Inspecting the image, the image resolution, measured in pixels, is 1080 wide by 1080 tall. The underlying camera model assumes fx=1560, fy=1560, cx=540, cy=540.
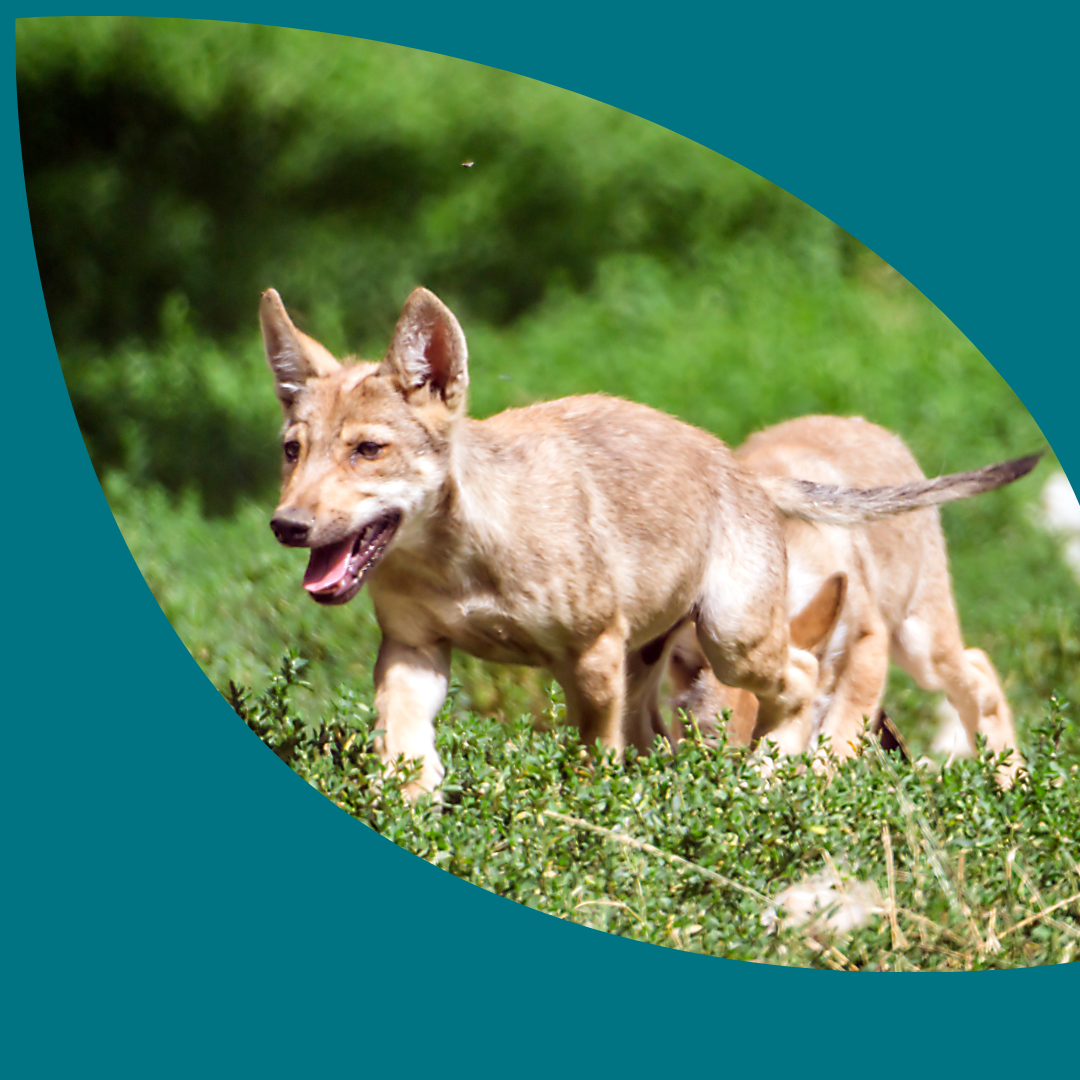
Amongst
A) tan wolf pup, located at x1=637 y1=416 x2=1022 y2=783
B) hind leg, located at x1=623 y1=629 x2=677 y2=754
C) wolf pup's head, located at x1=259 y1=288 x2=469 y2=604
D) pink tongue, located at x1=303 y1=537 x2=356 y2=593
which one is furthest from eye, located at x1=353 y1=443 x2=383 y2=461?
tan wolf pup, located at x1=637 y1=416 x2=1022 y2=783

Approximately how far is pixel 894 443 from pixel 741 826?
270 centimetres

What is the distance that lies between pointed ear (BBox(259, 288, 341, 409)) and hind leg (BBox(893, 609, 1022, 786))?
3866mm

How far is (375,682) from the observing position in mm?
7477

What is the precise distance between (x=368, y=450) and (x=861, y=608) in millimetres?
3383

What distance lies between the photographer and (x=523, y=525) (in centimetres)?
740

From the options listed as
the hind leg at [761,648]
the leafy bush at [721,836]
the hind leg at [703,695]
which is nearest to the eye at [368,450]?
the leafy bush at [721,836]

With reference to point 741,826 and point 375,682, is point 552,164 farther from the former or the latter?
point 741,826

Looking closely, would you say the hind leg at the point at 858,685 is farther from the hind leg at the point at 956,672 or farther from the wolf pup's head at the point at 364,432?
the wolf pup's head at the point at 364,432

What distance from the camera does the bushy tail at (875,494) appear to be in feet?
26.8

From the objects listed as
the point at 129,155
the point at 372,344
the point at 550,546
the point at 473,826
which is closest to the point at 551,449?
the point at 550,546

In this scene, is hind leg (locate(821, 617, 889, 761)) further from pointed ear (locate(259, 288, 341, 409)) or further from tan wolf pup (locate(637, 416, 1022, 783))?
pointed ear (locate(259, 288, 341, 409))

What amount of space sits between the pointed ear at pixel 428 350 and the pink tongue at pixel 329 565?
30.4 inches

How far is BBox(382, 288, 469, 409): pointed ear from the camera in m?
6.84

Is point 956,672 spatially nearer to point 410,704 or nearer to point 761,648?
point 761,648
